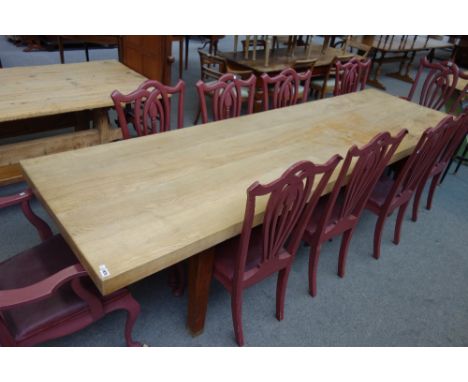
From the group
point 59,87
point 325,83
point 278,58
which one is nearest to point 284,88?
point 59,87

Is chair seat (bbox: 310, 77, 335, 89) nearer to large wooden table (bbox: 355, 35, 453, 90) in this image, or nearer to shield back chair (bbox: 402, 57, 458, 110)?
shield back chair (bbox: 402, 57, 458, 110)

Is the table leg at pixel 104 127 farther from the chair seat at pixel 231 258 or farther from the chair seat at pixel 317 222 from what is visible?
the chair seat at pixel 317 222

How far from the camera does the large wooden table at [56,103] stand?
2.11 m

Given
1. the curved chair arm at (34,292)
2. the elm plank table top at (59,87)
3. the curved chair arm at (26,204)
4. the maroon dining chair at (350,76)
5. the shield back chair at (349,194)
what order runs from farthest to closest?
the maroon dining chair at (350,76), the elm plank table top at (59,87), the shield back chair at (349,194), the curved chair arm at (26,204), the curved chair arm at (34,292)

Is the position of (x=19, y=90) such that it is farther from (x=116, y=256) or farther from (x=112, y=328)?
(x=116, y=256)

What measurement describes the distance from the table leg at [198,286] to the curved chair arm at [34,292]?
0.44 metres

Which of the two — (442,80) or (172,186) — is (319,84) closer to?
(442,80)

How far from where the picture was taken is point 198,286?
4.80 ft

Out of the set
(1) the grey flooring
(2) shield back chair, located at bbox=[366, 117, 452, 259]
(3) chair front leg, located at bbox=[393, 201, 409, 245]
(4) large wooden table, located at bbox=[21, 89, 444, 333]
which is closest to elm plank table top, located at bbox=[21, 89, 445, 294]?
(4) large wooden table, located at bbox=[21, 89, 444, 333]

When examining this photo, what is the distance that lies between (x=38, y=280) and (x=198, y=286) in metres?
0.58

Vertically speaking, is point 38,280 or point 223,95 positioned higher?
point 223,95

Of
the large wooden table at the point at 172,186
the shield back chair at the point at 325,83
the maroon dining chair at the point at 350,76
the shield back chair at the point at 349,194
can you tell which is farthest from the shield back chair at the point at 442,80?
the shield back chair at the point at 349,194

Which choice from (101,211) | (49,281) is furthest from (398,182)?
(49,281)

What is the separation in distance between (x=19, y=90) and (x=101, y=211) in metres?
1.52
